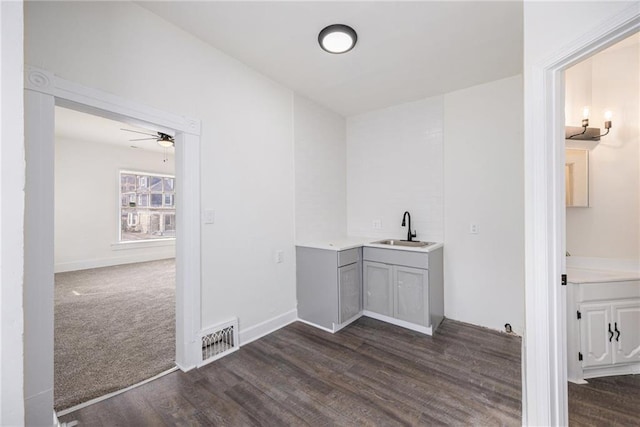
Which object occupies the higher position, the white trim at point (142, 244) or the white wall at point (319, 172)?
the white wall at point (319, 172)

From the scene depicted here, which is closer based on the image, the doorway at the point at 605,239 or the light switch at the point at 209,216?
the doorway at the point at 605,239

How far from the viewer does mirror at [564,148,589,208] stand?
236cm

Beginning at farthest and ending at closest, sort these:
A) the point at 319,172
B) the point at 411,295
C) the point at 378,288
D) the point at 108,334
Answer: the point at 319,172 < the point at 378,288 < the point at 411,295 < the point at 108,334

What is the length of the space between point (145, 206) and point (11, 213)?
6.77 meters

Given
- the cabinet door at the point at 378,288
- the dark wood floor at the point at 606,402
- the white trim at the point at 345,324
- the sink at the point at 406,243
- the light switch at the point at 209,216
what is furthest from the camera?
the sink at the point at 406,243

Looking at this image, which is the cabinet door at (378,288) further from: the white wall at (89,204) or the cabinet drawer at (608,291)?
the white wall at (89,204)

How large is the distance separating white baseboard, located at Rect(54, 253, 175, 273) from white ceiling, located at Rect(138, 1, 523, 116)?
5.72m

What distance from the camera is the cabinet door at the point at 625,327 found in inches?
78.6

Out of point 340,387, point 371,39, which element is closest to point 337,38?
point 371,39

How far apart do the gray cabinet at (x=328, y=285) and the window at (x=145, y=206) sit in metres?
4.56

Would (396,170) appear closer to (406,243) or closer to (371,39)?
(406,243)

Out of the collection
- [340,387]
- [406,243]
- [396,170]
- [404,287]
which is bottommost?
[340,387]

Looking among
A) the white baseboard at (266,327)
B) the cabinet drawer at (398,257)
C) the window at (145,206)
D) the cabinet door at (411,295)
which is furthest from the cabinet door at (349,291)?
the window at (145,206)

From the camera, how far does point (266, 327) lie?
2.76 meters
